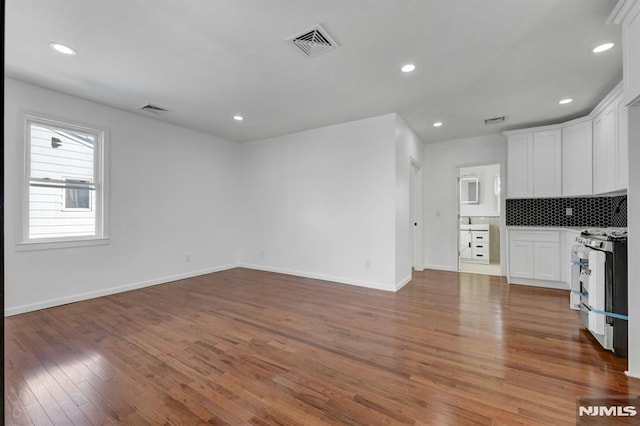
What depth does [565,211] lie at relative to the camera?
4680 mm

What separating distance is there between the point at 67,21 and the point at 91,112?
6.64ft

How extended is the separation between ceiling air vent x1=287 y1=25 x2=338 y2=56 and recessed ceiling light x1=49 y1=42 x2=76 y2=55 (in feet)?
7.04

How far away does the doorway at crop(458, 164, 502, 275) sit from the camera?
6746 millimetres

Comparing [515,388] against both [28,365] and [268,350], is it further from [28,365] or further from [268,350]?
[28,365]

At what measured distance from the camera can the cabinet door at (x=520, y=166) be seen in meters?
4.66

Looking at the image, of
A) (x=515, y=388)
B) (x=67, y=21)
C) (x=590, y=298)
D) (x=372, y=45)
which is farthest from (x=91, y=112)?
(x=590, y=298)

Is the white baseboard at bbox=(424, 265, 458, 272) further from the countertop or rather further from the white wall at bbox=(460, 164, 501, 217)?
the white wall at bbox=(460, 164, 501, 217)

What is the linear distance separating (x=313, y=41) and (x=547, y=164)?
4.42m

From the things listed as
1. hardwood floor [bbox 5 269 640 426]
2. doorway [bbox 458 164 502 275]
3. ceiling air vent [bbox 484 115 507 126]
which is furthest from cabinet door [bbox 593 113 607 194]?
doorway [bbox 458 164 502 275]

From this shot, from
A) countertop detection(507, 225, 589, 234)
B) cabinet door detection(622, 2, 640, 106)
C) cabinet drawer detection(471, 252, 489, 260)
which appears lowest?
cabinet drawer detection(471, 252, 489, 260)

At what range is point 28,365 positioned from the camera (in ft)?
7.17

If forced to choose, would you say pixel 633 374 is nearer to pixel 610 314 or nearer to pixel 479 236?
pixel 610 314

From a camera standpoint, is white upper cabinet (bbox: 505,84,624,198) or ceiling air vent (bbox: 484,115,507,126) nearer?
white upper cabinet (bbox: 505,84,624,198)

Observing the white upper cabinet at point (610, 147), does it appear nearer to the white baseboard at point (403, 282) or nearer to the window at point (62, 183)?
the white baseboard at point (403, 282)
